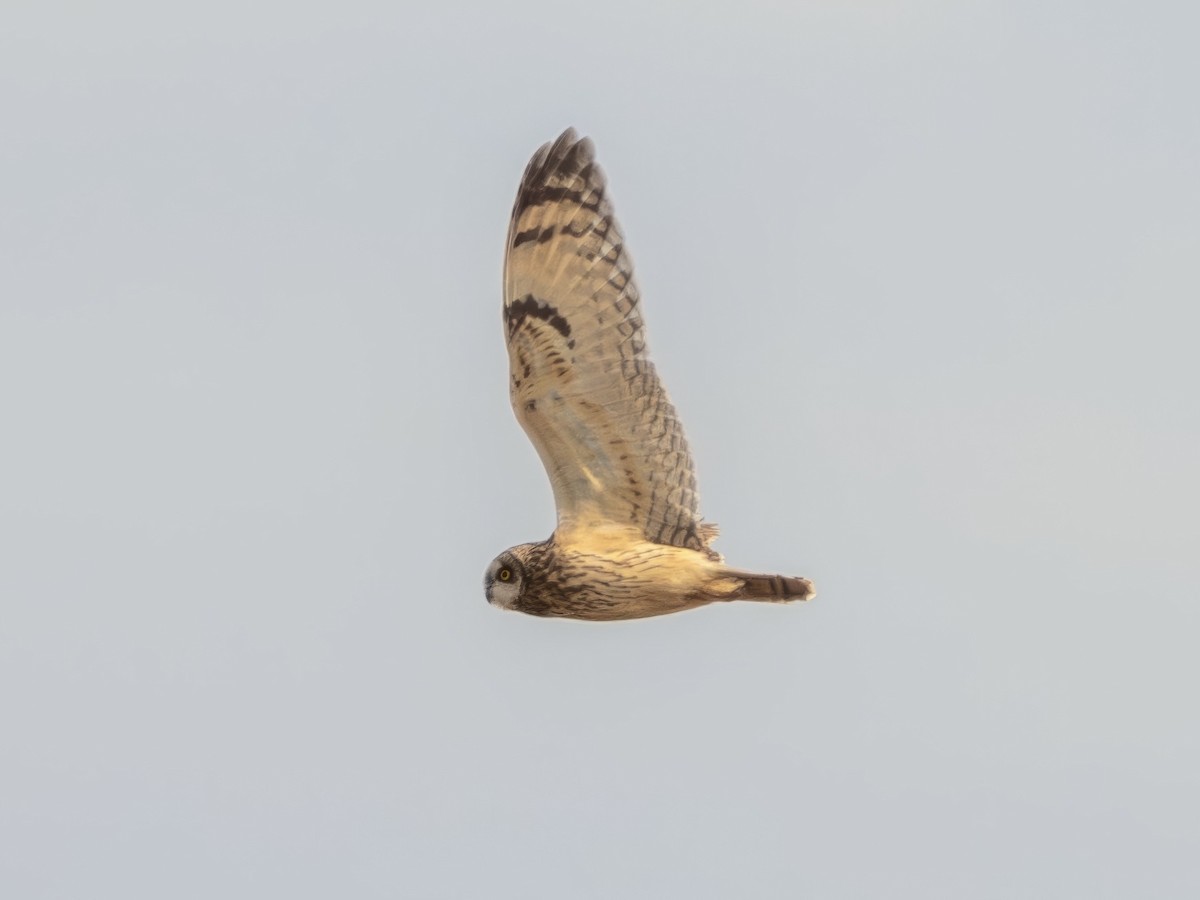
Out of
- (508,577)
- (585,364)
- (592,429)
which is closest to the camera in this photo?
(585,364)

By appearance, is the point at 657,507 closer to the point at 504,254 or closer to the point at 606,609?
the point at 606,609

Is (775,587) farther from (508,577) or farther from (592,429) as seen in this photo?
(508,577)

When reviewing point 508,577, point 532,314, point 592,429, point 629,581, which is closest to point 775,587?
point 629,581

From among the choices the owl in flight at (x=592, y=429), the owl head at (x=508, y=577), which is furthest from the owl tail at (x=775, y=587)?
the owl head at (x=508, y=577)

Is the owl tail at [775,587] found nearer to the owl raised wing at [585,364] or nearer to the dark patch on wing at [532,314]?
the owl raised wing at [585,364]

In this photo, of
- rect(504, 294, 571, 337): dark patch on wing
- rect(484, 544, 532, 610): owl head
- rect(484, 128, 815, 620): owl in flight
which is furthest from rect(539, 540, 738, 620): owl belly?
rect(504, 294, 571, 337): dark patch on wing

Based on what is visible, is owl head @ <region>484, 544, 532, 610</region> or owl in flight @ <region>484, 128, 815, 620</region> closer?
owl in flight @ <region>484, 128, 815, 620</region>

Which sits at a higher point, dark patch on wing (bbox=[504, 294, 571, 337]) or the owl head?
dark patch on wing (bbox=[504, 294, 571, 337])

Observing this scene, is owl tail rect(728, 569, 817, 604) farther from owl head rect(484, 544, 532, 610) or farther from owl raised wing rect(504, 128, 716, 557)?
owl head rect(484, 544, 532, 610)
